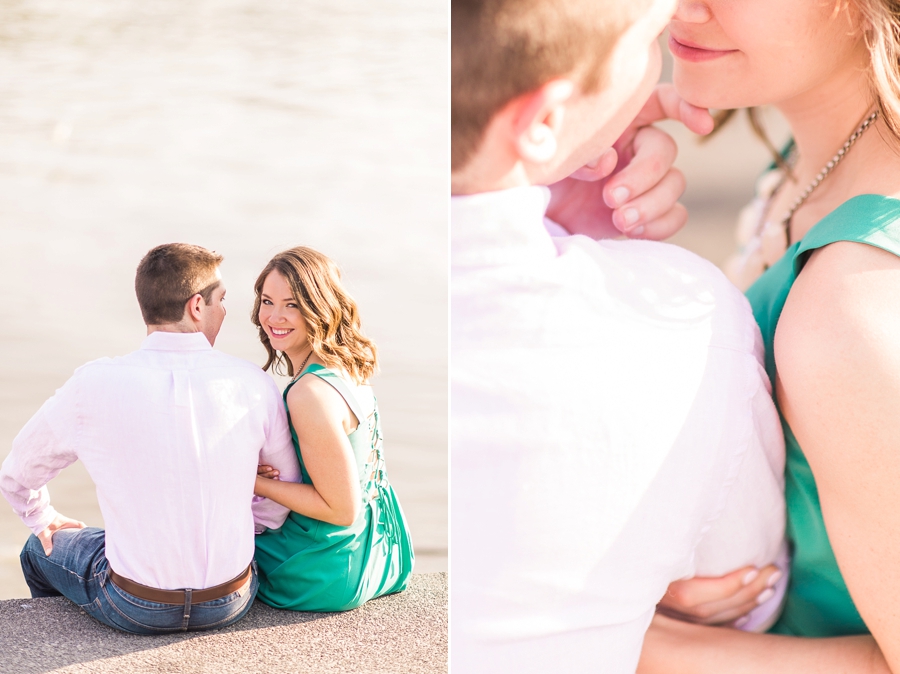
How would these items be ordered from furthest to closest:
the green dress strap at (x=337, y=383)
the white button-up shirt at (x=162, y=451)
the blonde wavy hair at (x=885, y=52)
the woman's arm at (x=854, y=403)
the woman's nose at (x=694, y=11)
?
the green dress strap at (x=337, y=383)
the white button-up shirt at (x=162, y=451)
the woman's nose at (x=694, y=11)
the blonde wavy hair at (x=885, y=52)
the woman's arm at (x=854, y=403)

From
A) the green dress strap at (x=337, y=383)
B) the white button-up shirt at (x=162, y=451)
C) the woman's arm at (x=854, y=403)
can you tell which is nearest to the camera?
the woman's arm at (x=854, y=403)

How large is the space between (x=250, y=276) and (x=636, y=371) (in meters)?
1.02

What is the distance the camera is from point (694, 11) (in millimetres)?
1083

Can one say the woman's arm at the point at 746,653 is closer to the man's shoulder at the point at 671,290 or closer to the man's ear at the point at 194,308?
the man's shoulder at the point at 671,290

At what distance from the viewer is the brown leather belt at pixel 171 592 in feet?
5.47

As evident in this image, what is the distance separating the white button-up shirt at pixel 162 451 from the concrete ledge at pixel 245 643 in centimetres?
14

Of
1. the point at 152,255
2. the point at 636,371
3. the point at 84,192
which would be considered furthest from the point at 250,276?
the point at 636,371

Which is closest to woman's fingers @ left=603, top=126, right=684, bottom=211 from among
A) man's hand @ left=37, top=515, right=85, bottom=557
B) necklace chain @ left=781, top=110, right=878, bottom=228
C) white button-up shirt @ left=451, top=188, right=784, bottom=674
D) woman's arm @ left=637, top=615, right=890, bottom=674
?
necklace chain @ left=781, top=110, right=878, bottom=228

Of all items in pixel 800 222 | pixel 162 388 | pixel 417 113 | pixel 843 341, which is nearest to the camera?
pixel 843 341

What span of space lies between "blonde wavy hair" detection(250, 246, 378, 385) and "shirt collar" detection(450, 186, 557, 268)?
0.81 m

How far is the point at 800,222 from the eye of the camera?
1265 millimetres

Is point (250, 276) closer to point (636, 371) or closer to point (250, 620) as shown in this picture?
point (250, 620)

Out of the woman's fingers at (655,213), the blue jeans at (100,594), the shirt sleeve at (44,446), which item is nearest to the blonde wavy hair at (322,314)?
the shirt sleeve at (44,446)

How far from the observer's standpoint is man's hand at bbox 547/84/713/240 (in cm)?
126
